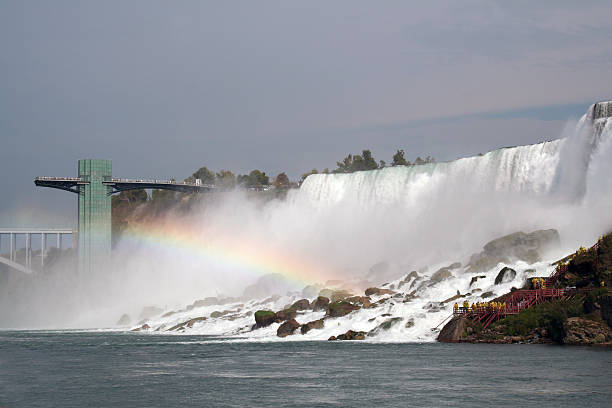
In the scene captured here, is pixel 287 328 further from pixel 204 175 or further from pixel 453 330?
pixel 204 175

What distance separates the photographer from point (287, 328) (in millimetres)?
48594

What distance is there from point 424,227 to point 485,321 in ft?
100.0

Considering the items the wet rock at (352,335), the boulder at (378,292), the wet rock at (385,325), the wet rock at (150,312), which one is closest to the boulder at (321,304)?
the boulder at (378,292)

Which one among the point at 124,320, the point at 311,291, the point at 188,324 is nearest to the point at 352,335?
the point at 188,324

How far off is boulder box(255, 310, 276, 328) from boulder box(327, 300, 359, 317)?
434 cm

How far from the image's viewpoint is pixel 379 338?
44.6m

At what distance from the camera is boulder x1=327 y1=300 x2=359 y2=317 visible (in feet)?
161

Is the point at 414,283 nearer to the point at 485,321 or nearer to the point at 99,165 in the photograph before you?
the point at 485,321

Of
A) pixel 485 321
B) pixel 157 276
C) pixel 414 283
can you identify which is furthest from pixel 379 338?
pixel 157 276

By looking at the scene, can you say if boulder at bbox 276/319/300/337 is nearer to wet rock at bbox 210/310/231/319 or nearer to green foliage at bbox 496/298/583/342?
green foliage at bbox 496/298/583/342

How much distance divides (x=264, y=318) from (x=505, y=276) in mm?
14397

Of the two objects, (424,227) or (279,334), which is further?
(424,227)

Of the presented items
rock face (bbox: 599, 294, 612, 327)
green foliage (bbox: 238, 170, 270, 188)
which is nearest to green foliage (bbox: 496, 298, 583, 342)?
rock face (bbox: 599, 294, 612, 327)

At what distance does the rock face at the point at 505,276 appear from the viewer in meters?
46.6
